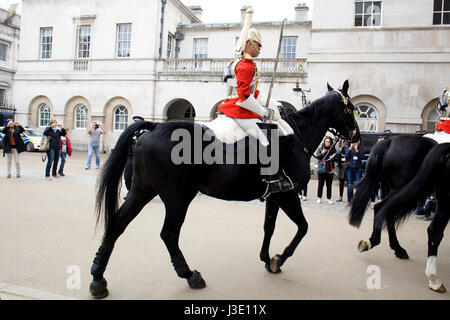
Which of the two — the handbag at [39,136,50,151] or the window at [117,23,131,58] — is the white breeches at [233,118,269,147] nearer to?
the handbag at [39,136,50,151]

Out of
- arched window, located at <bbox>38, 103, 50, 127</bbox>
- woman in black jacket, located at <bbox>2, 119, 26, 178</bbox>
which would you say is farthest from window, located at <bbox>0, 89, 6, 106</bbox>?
woman in black jacket, located at <bbox>2, 119, 26, 178</bbox>

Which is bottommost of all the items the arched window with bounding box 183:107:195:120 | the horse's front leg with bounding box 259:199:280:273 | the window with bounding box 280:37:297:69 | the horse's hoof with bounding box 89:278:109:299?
the horse's hoof with bounding box 89:278:109:299

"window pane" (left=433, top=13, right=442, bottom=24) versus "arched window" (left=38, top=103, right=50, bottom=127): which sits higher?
"window pane" (left=433, top=13, right=442, bottom=24)

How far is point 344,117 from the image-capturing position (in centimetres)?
439

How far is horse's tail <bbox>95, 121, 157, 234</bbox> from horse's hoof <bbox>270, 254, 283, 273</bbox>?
6.14 ft

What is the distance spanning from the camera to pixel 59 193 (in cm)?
849

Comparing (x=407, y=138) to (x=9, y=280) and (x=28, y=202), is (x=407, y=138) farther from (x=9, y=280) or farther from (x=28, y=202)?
(x=28, y=202)

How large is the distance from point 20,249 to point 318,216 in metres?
5.64

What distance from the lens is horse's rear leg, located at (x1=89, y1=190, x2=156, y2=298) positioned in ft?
10.6

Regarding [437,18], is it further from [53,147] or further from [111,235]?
[111,235]

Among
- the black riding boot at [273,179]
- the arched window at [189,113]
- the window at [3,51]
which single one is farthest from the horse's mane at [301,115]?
the window at [3,51]

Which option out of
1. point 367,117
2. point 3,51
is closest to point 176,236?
point 367,117

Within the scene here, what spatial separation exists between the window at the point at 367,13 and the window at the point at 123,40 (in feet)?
46.5

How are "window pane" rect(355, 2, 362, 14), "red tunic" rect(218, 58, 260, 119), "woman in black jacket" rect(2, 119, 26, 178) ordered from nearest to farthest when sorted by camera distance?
"red tunic" rect(218, 58, 260, 119)
"woman in black jacket" rect(2, 119, 26, 178)
"window pane" rect(355, 2, 362, 14)
